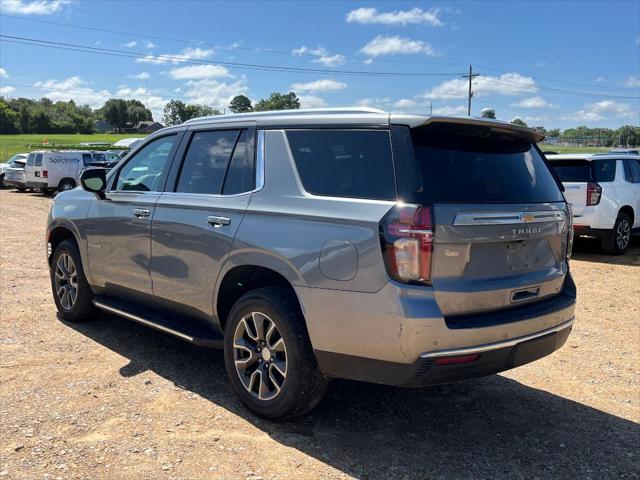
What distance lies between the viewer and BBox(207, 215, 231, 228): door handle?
3.81 metres

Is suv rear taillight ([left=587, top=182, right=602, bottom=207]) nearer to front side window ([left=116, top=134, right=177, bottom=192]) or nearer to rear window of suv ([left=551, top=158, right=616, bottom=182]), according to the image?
rear window of suv ([left=551, top=158, right=616, bottom=182])

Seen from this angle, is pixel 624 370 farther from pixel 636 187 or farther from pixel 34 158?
pixel 34 158

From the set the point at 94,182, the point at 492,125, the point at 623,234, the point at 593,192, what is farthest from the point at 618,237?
the point at 94,182

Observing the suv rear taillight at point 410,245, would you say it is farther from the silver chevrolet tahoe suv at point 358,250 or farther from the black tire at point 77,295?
the black tire at point 77,295

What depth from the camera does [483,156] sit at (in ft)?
11.1

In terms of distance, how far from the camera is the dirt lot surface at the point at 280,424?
320 centimetres

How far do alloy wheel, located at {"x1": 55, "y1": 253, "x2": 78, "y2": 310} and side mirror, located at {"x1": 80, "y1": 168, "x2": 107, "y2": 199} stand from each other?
2.65 feet

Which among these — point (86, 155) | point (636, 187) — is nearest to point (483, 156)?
point (636, 187)

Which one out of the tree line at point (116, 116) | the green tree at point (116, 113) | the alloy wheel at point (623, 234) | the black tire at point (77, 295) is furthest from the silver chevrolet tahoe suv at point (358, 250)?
the green tree at point (116, 113)

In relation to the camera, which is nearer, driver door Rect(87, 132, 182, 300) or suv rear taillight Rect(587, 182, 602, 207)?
driver door Rect(87, 132, 182, 300)

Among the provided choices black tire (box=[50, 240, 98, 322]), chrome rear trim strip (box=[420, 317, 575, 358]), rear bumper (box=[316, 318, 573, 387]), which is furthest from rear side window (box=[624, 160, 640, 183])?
black tire (box=[50, 240, 98, 322])

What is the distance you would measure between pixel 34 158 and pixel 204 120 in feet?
71.2

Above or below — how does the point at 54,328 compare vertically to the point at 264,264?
below

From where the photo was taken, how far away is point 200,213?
4039 millimetres
